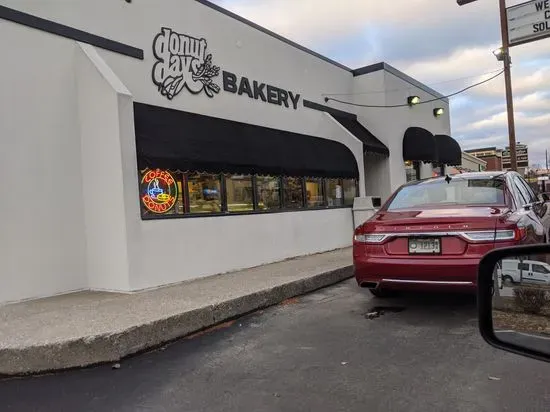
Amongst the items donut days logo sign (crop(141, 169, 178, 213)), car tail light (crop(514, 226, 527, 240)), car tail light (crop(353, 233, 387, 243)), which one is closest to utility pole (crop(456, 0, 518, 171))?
car tail light (crop(514, 226, 527, 240))

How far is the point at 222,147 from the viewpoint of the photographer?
8672mm

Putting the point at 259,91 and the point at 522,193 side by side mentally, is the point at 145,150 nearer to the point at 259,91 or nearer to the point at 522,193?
the point at 259,91

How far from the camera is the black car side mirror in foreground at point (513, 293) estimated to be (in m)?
1.77

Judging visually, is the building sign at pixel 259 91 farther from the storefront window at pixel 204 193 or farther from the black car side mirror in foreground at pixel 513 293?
the black car side mirror in foreground at pixel 513 293

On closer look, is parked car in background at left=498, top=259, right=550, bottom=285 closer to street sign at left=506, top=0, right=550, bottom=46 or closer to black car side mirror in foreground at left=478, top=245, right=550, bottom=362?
black car side mirror in foreground at left=478, top=245, right=550, bottom=362

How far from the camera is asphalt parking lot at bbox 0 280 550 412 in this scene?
3568 millimetres

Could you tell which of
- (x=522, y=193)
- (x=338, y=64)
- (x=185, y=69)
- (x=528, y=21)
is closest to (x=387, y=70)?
(x=338, y=64)

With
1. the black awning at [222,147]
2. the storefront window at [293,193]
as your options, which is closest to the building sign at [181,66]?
the black awning at [222,147]

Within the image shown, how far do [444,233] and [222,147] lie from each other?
4451 mm

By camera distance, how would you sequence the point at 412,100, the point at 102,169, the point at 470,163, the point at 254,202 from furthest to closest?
the point at 470,163
the point at 412,100
the point at 254,202
the point at 102,169

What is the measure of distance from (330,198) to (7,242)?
767cm

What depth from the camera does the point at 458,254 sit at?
5352mm

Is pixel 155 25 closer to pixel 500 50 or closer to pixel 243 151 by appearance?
pixel 243 151

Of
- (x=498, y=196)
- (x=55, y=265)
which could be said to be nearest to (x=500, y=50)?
(x=498, y=196)
